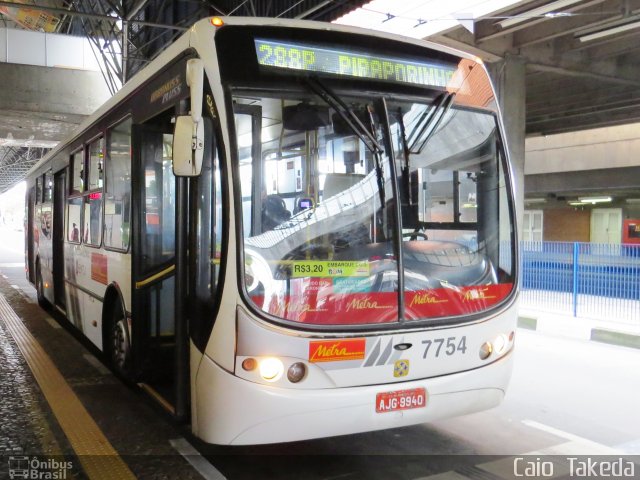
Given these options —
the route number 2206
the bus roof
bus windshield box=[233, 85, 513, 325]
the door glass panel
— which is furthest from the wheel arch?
the route number 2206

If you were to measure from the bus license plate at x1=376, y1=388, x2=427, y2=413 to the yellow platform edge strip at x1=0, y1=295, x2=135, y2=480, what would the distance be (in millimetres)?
1642

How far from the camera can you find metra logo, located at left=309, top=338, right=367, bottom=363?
3449 millimetres

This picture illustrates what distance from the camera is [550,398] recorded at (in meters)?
5.87

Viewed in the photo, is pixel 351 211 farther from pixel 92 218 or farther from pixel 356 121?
pixel 92 218

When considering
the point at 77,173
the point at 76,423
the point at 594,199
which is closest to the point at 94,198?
the point at 77,173

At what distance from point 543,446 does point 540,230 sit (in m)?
36.0

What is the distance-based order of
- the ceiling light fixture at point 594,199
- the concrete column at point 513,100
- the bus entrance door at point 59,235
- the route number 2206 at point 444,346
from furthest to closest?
the ceiling light fixture at point 594,199 → the concrete column at point 513,100 → the bus entrance door at point 59,235 → the route number 2206 at point 444,346

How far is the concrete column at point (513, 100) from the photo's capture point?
45.0 ft

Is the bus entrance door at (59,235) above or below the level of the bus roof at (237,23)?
below

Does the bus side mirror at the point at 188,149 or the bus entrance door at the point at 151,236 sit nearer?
the bus side mirror at the point at 188,149

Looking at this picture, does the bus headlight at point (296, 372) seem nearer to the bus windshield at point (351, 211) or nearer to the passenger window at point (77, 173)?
the bus windshield at point (351, 211)

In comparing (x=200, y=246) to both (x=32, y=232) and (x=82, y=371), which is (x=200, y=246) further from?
(x=32, y=232)

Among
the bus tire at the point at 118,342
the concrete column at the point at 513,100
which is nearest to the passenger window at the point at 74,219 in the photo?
the bus tire at the point at 118,342

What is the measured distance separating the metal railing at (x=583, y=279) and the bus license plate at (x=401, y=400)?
7143 millimetres
